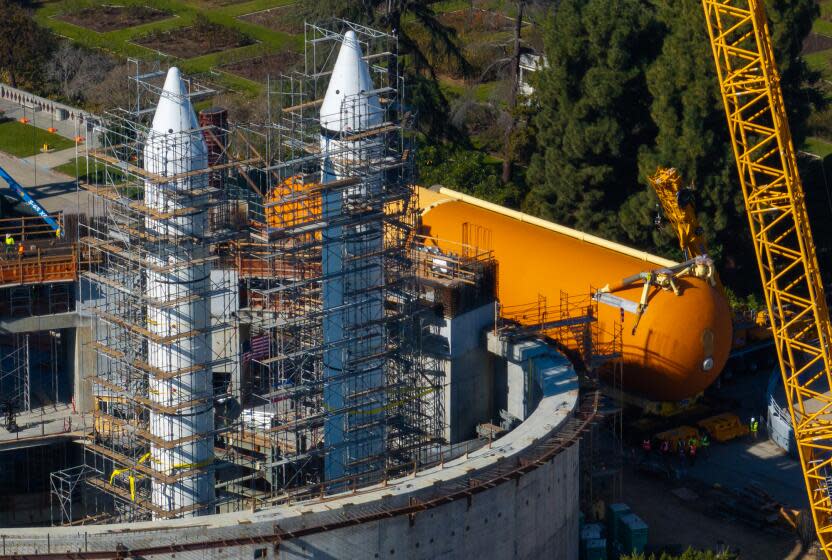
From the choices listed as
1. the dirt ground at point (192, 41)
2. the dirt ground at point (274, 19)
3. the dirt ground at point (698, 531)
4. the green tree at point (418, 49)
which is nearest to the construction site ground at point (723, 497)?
the dirt ground at point (698, 531)

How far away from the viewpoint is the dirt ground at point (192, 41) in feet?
387

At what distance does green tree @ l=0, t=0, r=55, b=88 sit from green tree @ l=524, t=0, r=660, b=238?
3298 centimetres

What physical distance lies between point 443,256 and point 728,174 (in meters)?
19.7

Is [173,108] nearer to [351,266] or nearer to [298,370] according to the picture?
[351,266]

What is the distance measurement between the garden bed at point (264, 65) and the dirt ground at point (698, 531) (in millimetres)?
49756

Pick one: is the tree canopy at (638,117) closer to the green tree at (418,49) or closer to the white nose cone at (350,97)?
the green tree at (418,49)

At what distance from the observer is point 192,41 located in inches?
4739

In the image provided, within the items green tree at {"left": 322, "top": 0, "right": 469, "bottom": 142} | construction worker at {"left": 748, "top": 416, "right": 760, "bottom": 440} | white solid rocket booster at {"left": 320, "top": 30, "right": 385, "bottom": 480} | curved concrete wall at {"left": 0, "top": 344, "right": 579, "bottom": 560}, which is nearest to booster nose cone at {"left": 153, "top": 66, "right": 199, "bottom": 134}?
white solid rocket booster at {"left": 320, "top": 30, "right": 385, "bottom": 480}

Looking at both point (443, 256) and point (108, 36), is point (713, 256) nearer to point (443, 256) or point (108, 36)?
point (443, 256)

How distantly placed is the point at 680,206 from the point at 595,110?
486 inches

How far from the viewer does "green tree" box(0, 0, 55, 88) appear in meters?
106

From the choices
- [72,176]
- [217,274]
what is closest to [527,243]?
[217,274]

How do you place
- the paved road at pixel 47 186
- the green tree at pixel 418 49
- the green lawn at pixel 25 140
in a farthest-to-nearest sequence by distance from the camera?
the green lawn at pixel 25 140 → the green tree at pixel 418 49 → the paved road at pixel 47 186

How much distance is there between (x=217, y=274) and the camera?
228 ft
